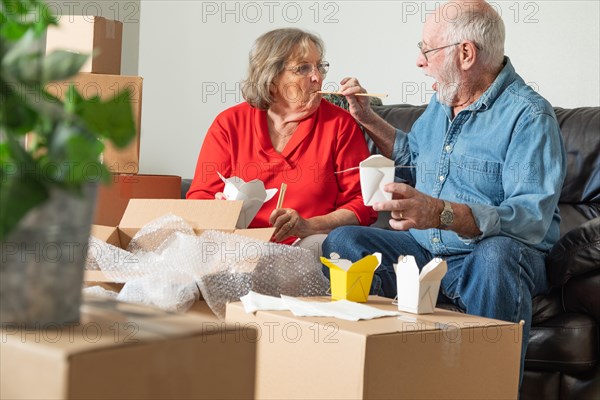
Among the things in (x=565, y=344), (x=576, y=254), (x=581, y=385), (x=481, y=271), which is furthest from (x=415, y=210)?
(x=581, y=385)

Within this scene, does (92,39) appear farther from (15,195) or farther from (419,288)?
A: (15,195)

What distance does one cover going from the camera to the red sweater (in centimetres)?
269

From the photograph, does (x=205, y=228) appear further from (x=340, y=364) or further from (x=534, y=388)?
(x=534, y=388)

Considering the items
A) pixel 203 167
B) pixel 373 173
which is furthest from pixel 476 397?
pixel 203 167

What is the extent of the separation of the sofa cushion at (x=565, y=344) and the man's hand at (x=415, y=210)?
44 centimetres

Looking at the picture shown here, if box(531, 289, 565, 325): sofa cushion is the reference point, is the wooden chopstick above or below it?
above

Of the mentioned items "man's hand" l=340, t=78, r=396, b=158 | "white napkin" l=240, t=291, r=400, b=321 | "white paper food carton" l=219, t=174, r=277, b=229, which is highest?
"man's hand" l=340, t=78, r=396, b=158

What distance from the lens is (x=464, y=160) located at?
7.72ft

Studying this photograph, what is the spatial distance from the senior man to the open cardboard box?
0.98 ft

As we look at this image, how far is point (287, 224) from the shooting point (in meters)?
2.46

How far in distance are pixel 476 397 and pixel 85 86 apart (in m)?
1.79

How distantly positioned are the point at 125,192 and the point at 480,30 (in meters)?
1.31

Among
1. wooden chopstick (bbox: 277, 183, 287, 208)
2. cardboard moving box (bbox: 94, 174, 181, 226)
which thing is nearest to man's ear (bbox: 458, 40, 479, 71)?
wooden chopstick (bbox: 277, 183, 287, 208)

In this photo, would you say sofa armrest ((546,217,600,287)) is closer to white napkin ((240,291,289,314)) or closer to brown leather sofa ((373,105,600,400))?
brown leather sofa ((373,105,600,400))
